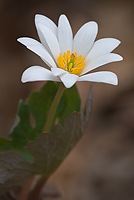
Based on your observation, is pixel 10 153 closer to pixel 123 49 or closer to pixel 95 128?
pixel 95 128

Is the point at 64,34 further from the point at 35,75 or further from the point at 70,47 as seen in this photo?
the point at 35,75

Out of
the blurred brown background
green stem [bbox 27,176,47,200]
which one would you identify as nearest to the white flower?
green stem [bbox 27,176,47,200]

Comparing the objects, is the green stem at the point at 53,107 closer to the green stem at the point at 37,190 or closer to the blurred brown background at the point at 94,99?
the green stem at the point at 37,190

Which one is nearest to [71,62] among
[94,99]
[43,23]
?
[43,23]

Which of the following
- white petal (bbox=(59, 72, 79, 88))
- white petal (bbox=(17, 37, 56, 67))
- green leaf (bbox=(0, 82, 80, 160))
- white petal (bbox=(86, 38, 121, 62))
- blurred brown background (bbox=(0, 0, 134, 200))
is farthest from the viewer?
blurred brown background (bbox=(0, 0, 134, 200))

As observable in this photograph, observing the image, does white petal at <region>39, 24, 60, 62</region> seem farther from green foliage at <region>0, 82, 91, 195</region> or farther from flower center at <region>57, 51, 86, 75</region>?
green foliage at <region>0, 82, 91, 195</region>

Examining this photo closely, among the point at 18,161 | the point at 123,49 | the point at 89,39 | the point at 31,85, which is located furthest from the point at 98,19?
the point at 18,161
